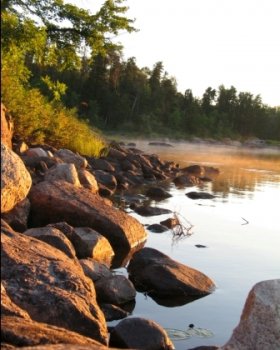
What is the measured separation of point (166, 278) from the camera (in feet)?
27.1

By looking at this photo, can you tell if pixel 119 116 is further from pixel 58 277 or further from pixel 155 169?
pixel 58 277

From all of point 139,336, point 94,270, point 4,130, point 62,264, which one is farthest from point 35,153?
point 4,130

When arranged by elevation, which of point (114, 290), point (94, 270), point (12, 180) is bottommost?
point (114, 290)

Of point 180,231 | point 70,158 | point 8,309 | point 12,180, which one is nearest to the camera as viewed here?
point 8,309

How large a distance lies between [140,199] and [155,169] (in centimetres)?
1009

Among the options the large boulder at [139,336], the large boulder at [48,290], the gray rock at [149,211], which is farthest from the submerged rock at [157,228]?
the large boulder at [48,290]

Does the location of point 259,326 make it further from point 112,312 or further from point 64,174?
point 64,174

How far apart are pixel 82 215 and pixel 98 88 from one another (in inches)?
2931

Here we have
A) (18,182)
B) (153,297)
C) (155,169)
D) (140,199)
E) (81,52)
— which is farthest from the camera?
(155,169)

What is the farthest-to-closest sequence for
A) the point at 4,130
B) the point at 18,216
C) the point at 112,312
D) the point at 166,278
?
1. the point at 18,216
2. the point at 166,278
3. the point at 112,312
4. the point at 4,130

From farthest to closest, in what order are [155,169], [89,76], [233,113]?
[233,113]
[89,76]
[155,169]

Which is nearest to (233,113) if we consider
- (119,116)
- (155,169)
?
(119,116)

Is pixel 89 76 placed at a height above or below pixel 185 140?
above

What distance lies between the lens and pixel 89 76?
84.2m
